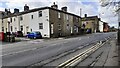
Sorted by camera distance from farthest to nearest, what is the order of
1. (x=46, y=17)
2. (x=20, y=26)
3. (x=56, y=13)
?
(x=20, y=26), (x=56, y=13), (x=46, y=17)

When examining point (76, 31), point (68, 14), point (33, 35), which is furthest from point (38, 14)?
point (76, 31)

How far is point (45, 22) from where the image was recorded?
170 feet

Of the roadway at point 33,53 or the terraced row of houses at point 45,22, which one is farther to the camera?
the terraced row of houses at point 45,22

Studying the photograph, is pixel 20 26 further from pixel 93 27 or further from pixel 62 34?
pixel 93 27

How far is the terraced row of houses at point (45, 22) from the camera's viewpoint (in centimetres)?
5197

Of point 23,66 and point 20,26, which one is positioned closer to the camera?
point 23,66

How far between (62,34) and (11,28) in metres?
16.3

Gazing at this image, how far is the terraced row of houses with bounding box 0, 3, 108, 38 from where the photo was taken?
51969 millimetres

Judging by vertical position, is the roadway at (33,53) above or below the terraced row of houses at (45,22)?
below

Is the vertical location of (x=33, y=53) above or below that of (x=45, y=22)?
below

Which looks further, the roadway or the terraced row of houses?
the terraced row of houses

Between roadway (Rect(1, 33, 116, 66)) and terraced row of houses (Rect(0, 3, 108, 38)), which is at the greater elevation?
terraced row of houses (Rect(0, 3, 108, 38))

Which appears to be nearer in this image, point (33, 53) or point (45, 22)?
point (33, 53)

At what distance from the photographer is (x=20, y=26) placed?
2406 inches
